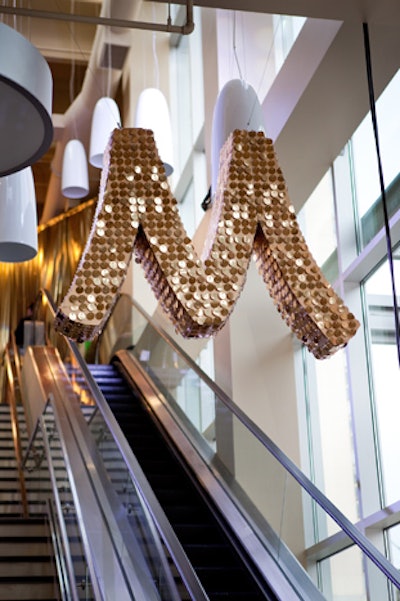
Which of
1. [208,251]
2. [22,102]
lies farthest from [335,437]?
[22,102]

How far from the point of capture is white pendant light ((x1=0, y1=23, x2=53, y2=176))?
2.16 metres

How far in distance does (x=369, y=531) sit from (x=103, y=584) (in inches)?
94.3

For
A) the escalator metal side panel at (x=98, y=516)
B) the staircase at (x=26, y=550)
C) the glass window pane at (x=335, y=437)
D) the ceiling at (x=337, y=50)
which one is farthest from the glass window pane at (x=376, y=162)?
the staircase at (x=26, y=550)

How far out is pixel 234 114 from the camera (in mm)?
3727

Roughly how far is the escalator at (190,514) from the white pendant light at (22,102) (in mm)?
4344

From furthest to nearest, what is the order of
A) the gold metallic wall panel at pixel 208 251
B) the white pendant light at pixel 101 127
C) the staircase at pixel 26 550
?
1. the white pendant light at pixel 101 127
2. the staircase at pixel 26 550
3. the gold metallic wall panel at pixel 208 251

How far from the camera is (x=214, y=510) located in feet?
24.3

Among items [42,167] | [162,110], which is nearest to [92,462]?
[162,110]

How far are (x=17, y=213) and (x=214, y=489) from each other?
368 centimetres

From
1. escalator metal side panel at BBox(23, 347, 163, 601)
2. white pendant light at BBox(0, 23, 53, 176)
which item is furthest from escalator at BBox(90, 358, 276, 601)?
white pendant light at BBox(0, 23, 53, 176)

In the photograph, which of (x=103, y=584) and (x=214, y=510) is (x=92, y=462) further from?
(x=103, y=584)

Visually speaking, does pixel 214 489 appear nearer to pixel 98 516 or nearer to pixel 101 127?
pixel 98 516

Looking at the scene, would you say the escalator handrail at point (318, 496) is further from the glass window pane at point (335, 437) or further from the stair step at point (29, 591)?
the stair step at point (29, 591)

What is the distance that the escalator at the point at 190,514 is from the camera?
644cm
